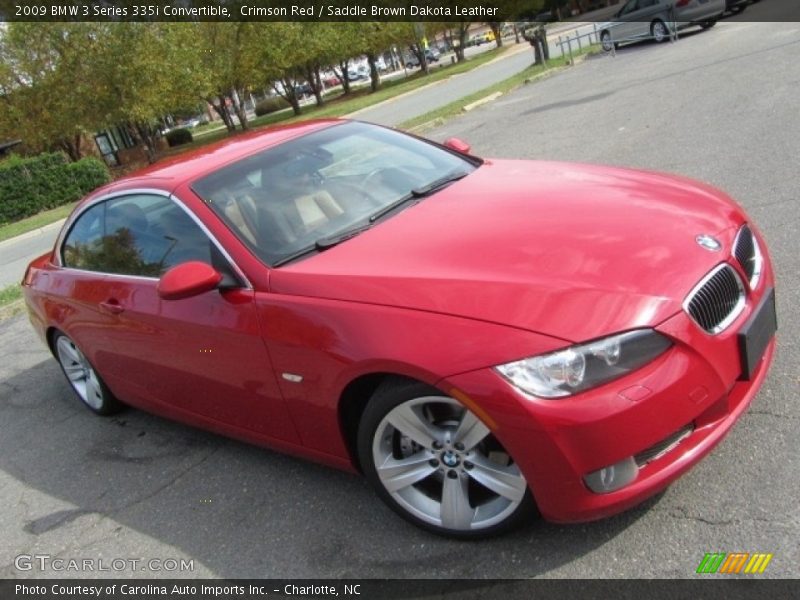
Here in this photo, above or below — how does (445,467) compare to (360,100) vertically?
above

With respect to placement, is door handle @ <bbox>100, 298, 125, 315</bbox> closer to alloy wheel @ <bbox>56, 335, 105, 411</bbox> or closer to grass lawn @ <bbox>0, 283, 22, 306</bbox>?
alloy wheel @ <bbox>56, 335, 105, 411</bbox>

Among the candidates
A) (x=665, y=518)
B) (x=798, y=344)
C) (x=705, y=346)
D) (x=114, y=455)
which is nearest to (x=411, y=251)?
(x=705, y=346)

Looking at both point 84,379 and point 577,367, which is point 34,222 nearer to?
point 84,379

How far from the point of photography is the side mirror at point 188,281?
305 cm

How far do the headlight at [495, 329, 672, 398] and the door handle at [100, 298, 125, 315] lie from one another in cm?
239

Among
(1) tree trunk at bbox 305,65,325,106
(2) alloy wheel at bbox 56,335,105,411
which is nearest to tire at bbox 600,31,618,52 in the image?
(2) alloy wheel at bbox 56,335,105,411

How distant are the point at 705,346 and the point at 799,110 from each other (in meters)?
7.51

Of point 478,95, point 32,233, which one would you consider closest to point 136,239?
point 32,233

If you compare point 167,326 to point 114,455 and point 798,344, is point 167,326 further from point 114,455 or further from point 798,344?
point 798,344

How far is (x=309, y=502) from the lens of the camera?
3.35 m

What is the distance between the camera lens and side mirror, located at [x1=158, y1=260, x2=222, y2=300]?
3047mm

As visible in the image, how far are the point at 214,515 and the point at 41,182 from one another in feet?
69.3

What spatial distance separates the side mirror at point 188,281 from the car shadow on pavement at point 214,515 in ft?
3.60

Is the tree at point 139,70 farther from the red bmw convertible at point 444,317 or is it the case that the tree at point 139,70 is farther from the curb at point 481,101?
the red bmw convertible at point 444,317
